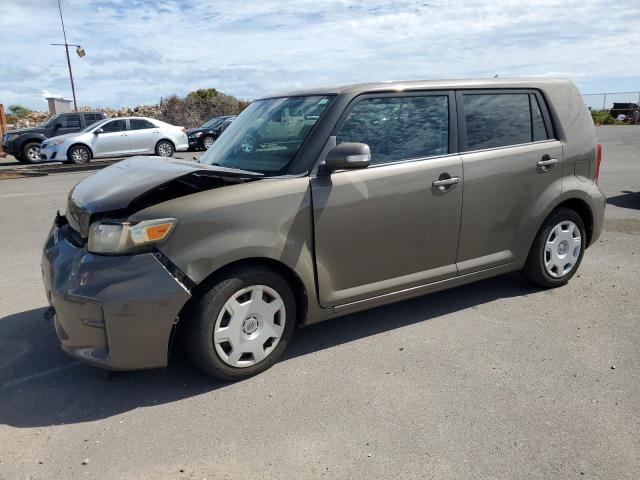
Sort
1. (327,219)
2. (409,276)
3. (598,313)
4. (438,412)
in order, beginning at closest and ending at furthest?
(438,412) < (327,219) < (409,276) < (598,313)

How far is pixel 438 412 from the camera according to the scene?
3080 millimetres

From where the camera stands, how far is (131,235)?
3062mm

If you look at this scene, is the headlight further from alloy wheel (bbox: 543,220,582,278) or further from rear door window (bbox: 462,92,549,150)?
alloy wheel (bbox: 543,220,582,278)

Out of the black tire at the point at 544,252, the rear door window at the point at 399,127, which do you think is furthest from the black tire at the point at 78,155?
the black tire at the point at 544,252

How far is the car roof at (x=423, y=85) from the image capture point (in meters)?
3.84

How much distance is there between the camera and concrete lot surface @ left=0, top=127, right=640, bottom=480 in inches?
106

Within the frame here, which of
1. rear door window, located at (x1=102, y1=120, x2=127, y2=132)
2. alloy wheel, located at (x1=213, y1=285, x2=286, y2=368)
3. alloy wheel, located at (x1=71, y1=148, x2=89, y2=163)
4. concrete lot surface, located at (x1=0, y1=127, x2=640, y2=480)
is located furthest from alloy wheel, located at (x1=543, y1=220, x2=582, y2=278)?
rear door window, located at (x1=102, y1=120, x2=127, y2=132)

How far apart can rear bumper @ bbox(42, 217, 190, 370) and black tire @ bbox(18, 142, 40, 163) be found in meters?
18.6

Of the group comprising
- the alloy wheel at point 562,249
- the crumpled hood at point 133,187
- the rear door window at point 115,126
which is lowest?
the alloy wheel at point 562,249

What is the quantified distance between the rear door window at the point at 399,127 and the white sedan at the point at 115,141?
53.4ft

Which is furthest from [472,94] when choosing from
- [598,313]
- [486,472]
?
[486,472]

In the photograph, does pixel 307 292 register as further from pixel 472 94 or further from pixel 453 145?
Result: pixel 472 94

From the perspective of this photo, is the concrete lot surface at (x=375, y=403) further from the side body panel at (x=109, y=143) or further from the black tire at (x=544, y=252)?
the side body panel at (x=109, y=143)

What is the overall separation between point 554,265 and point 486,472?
2.70m
